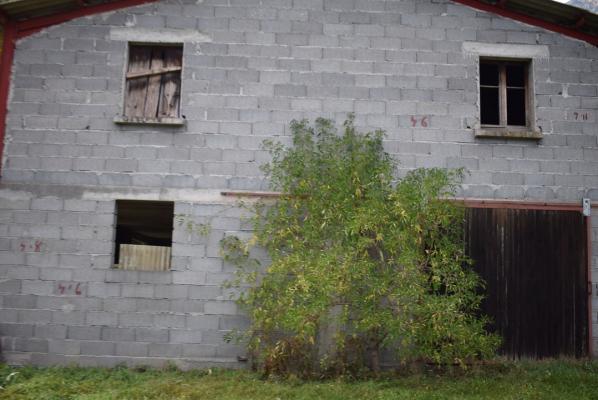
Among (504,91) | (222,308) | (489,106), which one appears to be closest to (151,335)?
(222,308)

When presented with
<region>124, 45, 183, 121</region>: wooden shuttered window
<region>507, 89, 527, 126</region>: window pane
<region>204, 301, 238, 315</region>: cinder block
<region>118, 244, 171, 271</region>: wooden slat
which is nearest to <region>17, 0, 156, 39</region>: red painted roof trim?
<region>124, 45, 183, 121</region>: wooden shuttered window

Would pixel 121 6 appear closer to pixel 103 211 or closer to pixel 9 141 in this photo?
pixel 9 141

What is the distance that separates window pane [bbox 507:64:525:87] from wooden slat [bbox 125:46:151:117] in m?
5.71

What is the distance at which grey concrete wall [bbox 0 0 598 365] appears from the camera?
791cm

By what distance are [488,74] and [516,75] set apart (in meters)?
0.44

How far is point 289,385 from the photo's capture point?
6.88 meters

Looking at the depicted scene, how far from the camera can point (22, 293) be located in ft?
26.0

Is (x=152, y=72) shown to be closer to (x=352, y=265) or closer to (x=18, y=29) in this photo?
(x=18, y=29)

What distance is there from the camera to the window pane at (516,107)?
8.75 metres

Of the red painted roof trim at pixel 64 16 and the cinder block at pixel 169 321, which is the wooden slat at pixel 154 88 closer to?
the red painted roof trim at pixel 64 16

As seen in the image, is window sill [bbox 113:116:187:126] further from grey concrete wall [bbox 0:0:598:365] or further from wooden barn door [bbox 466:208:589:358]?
wooden barn door [bbox 466:208:589:358]

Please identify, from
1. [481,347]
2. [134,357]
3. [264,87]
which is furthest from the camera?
[264,87]

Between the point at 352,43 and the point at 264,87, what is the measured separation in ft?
5.01

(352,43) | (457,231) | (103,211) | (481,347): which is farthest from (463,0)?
(103,211)
